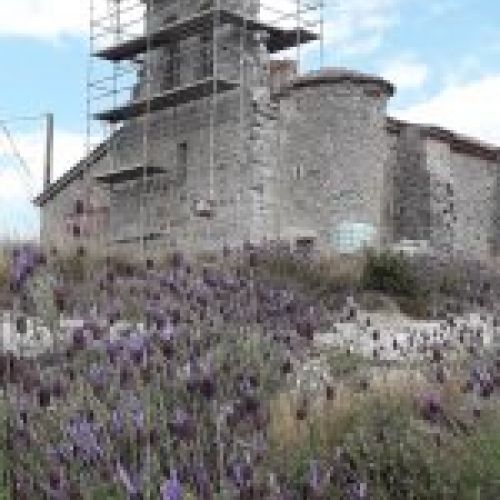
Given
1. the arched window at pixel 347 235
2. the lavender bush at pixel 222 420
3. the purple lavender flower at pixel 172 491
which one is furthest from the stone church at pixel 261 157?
the purple lavender flower at pixel 172 491

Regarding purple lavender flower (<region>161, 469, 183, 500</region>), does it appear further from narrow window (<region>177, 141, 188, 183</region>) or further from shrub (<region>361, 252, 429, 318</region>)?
narrow window (<region>177, 141, 188, 183</region>)

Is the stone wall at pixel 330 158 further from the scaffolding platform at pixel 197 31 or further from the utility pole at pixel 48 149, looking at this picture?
the utility pole at pixel 48 149

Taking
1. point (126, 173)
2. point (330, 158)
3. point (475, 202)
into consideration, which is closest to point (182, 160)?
point (126, 173)

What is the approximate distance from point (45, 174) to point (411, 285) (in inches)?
1129

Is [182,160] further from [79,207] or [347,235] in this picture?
[347,235]

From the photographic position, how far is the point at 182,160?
3647cm

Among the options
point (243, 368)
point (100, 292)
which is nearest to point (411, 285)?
point (100, 292)

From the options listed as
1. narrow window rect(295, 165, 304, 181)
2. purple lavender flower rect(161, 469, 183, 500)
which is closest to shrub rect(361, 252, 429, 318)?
purple lavender flower rect(161, 469, 183, 500)

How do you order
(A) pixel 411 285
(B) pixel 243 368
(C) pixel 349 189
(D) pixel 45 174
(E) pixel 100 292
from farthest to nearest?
1. (D) pixel 45 174
2. (C) pixel 349 189
3. (A) pixel 411 285
4. (E) pixel 100 292
5. (B) pixel 243 368

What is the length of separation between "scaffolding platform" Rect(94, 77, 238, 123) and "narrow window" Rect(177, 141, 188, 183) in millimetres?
1252

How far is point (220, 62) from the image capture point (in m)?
35.8

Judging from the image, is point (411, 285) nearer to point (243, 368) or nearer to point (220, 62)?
point (243, 368)

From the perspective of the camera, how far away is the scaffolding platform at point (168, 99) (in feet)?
115

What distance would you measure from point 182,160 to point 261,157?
293cm
